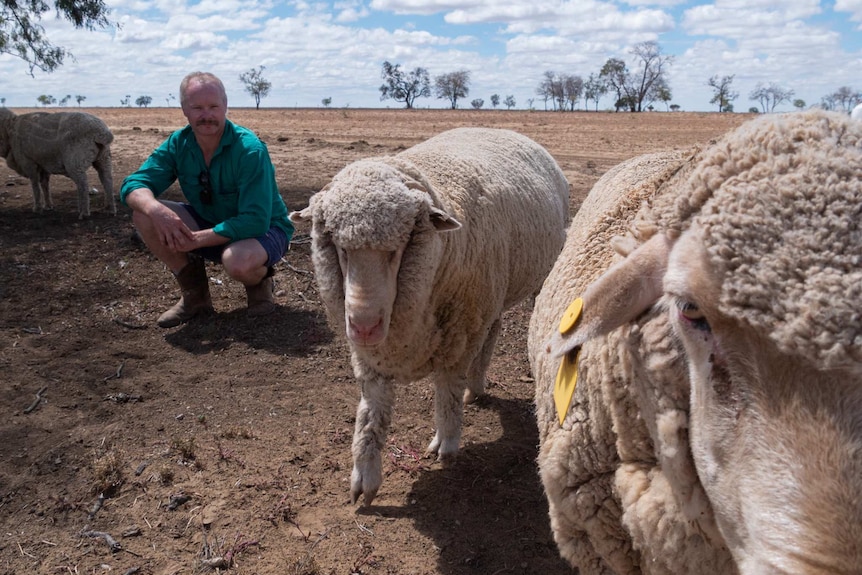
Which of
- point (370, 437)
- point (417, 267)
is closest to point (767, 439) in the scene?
point (417, 267)

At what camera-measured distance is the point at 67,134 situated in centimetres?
895

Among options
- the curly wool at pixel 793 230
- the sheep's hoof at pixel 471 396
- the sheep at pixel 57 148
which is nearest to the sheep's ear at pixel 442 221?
the sheep's hoof at pixel 471 396

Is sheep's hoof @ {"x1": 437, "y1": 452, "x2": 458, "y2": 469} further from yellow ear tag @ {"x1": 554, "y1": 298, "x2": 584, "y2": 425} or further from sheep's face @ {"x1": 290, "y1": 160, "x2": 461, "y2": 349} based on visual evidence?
yellow ear tag @ {"x1": 554, "y1": 298, "x2": 584, "y2": 425}

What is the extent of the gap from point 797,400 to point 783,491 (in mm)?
169

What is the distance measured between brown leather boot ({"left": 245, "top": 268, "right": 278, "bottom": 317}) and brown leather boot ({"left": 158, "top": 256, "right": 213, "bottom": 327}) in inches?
14.2

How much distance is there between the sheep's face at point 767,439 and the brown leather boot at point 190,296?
4545 millimetres

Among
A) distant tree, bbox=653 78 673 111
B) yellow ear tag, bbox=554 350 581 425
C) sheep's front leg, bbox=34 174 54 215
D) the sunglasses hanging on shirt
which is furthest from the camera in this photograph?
distant tree, bbox=653 78 673 111

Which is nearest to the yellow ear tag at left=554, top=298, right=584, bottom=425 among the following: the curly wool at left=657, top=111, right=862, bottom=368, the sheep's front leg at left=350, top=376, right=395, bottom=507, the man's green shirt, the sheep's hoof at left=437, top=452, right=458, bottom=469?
the curly wool at left=657, top=111, right=862, bottom=368

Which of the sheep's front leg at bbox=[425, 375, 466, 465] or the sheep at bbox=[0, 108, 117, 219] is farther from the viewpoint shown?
the sheep at bbox=[0, 108, 117, 219]

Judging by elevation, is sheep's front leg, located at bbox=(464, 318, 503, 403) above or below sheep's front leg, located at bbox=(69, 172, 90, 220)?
below

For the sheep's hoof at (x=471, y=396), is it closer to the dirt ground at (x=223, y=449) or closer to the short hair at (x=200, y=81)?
the dirt ground at (x=223, y=449)

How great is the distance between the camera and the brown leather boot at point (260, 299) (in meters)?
5.39

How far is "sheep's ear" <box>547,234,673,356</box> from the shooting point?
4.95ft

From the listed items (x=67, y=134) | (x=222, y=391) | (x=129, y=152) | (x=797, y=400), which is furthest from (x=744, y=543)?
(x=129, y=152)
